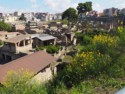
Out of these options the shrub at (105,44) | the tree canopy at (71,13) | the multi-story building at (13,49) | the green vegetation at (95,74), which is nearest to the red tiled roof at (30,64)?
the green vegetation at (95,74)

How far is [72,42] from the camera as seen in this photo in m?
33.9

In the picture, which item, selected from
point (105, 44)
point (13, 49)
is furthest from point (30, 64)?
point (13, 49)

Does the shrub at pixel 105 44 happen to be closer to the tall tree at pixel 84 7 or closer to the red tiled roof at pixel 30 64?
the red tiled roof at pixel 30 64

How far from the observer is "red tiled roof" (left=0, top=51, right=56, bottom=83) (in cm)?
1285

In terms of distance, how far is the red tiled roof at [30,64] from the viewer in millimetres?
12853

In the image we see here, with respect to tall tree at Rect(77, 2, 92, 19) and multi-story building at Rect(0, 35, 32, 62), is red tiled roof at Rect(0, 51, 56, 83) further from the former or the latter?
tall tree at Rect(77, 2, 92, 19)

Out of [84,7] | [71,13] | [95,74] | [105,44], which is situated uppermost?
[84,7]

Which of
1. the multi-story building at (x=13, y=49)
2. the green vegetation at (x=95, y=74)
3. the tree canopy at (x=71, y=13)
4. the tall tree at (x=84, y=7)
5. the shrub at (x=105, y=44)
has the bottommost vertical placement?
the multi-story building at (x=13, y=49)

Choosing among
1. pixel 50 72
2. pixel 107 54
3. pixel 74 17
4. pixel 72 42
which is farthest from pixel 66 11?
pixel 107 54

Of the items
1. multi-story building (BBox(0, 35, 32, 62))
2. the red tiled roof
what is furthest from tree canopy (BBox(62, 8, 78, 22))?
the red tiled roof

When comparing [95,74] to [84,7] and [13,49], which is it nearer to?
[13,49]

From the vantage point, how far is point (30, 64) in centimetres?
1445

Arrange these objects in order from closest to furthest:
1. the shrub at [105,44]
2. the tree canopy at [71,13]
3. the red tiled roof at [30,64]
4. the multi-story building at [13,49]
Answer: the shrub at [105,44], the red tiled roof at [30,64], the multi-story building at [13,49], the tree canopy at [71,13]

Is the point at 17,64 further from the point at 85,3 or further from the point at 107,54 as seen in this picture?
the point at 85,3
